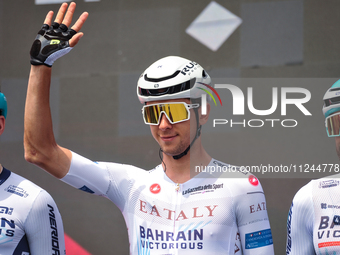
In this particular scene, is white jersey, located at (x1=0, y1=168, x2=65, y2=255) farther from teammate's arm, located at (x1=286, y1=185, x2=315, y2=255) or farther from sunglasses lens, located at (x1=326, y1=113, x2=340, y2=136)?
sunglasses lens, located at (x1=326, y1=113, x2=340, y2=136)

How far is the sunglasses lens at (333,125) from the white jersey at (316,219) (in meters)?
0.34

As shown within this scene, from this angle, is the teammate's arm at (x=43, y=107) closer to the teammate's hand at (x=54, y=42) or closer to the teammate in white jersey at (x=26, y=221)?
the teammate's hand at (x=54, y=42)

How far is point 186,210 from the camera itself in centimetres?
283

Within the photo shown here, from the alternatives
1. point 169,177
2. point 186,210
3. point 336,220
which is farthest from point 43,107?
point 336,220

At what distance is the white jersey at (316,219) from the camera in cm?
268

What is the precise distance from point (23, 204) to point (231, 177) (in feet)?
4.74

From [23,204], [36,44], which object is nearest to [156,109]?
[36,44]

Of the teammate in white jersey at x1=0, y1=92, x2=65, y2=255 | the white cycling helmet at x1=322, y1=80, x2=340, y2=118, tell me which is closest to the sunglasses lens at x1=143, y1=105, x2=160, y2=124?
the teammate in white jersey at x1=0, y1=92, x2=65, y2=255

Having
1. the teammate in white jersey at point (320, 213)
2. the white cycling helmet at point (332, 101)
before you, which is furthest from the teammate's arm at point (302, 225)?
the white cycling helmet at point (332, 101)

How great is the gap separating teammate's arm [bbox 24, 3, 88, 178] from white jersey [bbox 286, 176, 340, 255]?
1.63 m

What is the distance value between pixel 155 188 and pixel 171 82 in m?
0.77

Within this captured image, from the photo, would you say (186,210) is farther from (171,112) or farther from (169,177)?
(171,112)

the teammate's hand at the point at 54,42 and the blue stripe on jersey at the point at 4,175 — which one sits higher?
the teammate's hand at the point at 54,42

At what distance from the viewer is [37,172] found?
4.95 m
